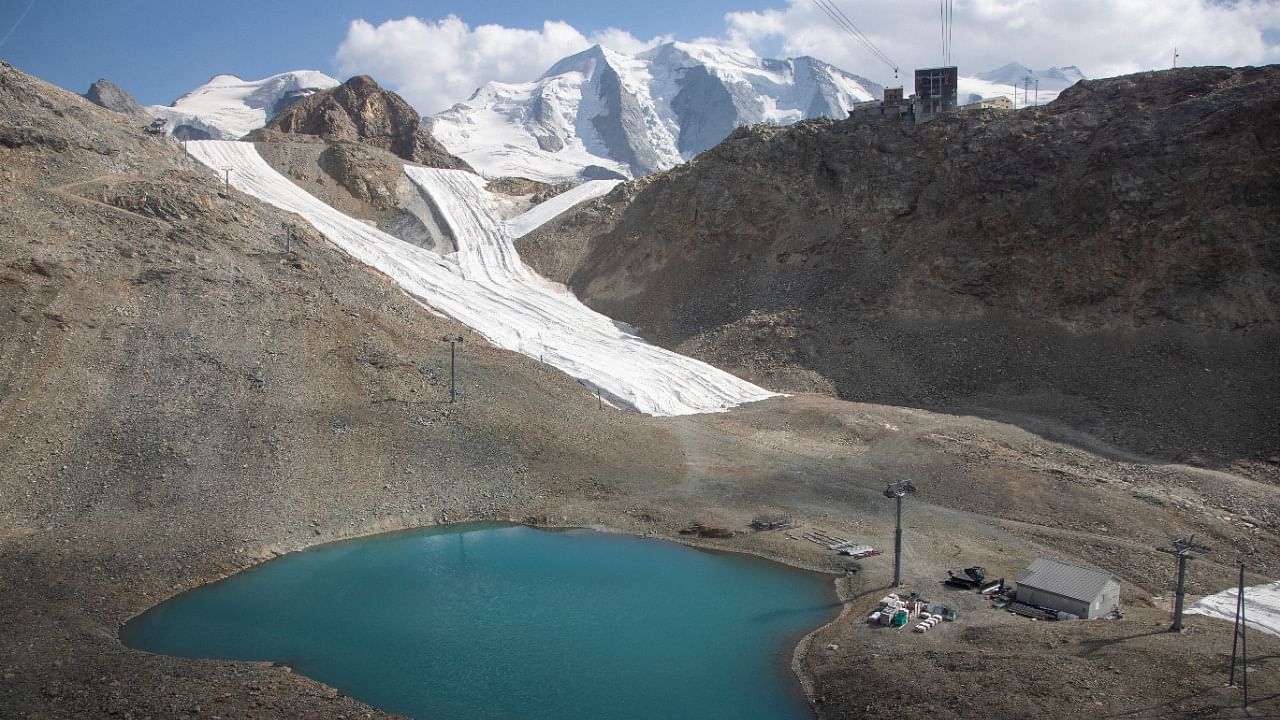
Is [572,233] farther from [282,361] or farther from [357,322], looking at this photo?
[282,361]

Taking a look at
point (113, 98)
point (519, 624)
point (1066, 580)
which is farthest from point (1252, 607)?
point (113, 98)

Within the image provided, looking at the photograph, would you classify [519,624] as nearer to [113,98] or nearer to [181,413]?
[181,413]

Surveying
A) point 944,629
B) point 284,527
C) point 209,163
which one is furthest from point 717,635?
point 209,163

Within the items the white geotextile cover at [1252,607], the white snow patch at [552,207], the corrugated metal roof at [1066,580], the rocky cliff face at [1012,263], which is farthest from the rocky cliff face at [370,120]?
the white geotextile cover at [1252,607]

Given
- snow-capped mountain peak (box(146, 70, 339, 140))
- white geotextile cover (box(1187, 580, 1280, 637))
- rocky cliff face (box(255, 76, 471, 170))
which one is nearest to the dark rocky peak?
snow-capped mountain peak (box(146, 70, 339, 140))

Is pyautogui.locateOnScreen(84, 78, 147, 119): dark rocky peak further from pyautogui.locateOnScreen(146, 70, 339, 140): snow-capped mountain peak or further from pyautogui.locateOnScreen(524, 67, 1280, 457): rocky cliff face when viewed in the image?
pyautogui.locateOnScreen(524, 67, 1280, 457): rocky cliff face

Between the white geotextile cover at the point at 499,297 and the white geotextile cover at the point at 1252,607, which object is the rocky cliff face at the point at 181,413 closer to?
the white geotextile cover at the point at 499,297
